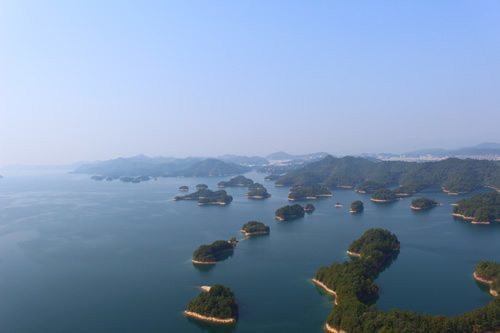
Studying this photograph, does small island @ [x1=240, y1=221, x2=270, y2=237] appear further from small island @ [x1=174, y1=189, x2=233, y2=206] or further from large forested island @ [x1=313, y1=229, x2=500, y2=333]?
small island @ [x1=174, y1=189, x2=233, y2=206]

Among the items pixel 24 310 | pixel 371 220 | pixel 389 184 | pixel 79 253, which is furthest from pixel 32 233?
pixel 389 184

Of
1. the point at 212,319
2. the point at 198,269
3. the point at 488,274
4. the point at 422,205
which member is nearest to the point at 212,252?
the point at 198,269

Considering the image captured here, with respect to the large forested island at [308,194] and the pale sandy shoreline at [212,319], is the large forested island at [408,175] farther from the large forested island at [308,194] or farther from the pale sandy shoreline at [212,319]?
the pale sandy shoreline at [212,319]

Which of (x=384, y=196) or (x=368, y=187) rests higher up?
(x=368, y=187)

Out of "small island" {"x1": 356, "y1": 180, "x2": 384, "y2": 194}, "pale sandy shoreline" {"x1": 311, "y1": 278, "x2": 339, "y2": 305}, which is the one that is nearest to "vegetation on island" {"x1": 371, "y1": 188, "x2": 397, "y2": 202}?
"small island" {"x1": 356, "y1": 180, "x2": 384, "y2": 194}

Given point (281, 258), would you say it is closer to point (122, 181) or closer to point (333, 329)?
point (333, 329)

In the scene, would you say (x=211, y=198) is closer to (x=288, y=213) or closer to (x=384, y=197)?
(x=288, y=213)

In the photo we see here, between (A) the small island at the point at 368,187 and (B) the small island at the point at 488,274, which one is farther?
(A) the small island at the point at 368,187

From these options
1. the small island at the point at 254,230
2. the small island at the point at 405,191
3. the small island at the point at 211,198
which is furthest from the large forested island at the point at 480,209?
the small island at the point at 211,198
